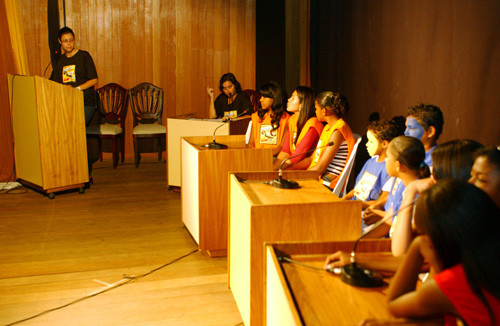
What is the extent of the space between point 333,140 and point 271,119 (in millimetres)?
1073

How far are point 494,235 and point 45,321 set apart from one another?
2.21 m

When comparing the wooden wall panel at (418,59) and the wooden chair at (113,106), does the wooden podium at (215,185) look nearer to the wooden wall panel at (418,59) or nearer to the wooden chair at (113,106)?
the wooden wall panel at (418,59)

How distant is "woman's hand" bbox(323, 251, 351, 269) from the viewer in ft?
4.84

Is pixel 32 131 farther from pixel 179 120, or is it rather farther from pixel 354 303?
pixel 354 303

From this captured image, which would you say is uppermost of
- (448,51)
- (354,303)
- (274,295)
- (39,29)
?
(39,29)

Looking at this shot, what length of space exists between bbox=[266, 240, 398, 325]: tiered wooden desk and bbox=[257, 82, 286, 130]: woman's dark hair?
258 centimetres

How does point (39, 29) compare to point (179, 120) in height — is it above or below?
above

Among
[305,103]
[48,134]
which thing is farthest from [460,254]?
[48,134]

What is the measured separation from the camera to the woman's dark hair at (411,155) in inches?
73.7

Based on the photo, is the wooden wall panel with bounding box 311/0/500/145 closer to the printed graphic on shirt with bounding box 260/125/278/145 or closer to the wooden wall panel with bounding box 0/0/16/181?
the printed graphic on shirt with bounding box 260/125/278/145

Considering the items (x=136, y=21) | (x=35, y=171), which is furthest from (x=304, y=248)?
(x=136, y=21)

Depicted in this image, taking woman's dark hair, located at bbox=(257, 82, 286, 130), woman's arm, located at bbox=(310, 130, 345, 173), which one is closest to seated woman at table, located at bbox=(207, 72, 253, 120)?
woman's dark hair, located at bbox=(257, 82, 286, 130)

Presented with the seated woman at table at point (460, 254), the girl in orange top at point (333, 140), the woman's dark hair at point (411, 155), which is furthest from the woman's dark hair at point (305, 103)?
the seated woman at table at point (460, 254)

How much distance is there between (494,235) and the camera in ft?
3.32
